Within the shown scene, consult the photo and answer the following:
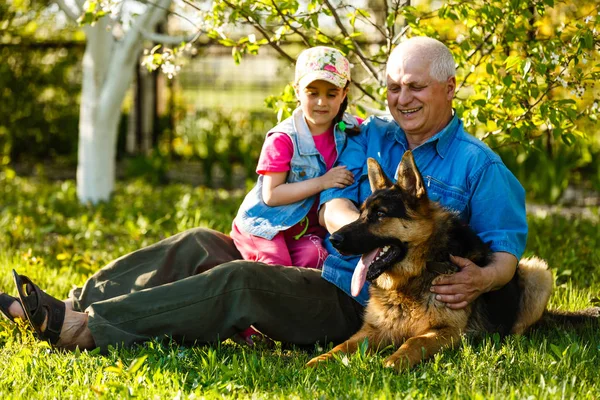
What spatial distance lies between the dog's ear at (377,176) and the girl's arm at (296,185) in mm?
281

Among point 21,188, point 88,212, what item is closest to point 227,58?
point 21,188

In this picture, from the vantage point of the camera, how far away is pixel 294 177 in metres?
4.97

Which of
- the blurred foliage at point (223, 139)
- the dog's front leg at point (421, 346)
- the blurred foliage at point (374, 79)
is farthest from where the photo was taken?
the blurred foliage at point (223, 139)

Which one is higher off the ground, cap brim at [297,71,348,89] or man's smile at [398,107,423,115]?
cap brim at [297,71,348,89]

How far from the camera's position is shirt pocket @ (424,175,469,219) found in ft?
14.9

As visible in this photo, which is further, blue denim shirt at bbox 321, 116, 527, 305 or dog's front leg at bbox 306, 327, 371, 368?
blue denim shirt at bbox 321, 116, 527, 305

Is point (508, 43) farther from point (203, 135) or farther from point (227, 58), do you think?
point (227, 58)

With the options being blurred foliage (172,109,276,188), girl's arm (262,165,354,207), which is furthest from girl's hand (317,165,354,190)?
blurred foliage (172,109,276,188)

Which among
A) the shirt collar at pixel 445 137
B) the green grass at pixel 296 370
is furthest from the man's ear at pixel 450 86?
the green grass at pixel 296 370

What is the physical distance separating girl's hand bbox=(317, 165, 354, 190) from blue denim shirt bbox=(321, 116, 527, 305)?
4cm

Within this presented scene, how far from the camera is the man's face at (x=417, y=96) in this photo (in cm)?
A: 450

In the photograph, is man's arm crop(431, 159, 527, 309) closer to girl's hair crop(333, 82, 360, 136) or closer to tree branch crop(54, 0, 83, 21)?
girl's hair crop(333, 82, 360, 136)

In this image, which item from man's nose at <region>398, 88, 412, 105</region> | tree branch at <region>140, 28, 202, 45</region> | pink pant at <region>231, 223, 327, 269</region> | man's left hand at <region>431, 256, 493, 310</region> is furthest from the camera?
tree branch at <region>140, 28, 202, 45</region>

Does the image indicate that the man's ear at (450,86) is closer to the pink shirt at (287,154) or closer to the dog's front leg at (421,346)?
the pink shirt at (287,154)
